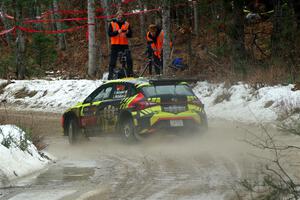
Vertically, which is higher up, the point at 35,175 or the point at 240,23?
the point at 240,23

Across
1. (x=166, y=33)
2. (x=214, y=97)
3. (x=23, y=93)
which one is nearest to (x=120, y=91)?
(x=214, y=97)

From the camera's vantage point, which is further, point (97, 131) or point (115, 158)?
point (97, 131)

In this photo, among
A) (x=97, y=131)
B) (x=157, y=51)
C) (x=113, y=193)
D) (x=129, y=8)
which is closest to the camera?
(x=113, y=193)

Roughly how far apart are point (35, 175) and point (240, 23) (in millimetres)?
13374

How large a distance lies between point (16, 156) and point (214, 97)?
10731mm

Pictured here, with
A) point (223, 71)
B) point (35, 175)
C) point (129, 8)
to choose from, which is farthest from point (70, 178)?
point (129, 8)

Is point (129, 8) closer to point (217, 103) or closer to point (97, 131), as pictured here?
point (217, 103)

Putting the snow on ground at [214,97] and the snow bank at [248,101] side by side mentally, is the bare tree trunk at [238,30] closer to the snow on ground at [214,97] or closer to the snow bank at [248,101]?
the snow on ground at [214,97]

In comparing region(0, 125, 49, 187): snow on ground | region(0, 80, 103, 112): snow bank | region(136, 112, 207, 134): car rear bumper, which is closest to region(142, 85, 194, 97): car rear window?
region(136, 112, 207, 134): car rear bumper

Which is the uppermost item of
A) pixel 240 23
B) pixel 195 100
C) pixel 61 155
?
pixel 240 23

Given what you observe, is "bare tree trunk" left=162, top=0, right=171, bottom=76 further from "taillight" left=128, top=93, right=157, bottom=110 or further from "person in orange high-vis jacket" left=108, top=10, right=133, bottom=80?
"taillight" left=128, top=93, right=157, bottom=110

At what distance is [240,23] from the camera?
862 inches

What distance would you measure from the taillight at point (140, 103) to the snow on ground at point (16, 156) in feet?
9.04

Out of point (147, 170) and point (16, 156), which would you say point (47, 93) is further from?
point (147, 170)
